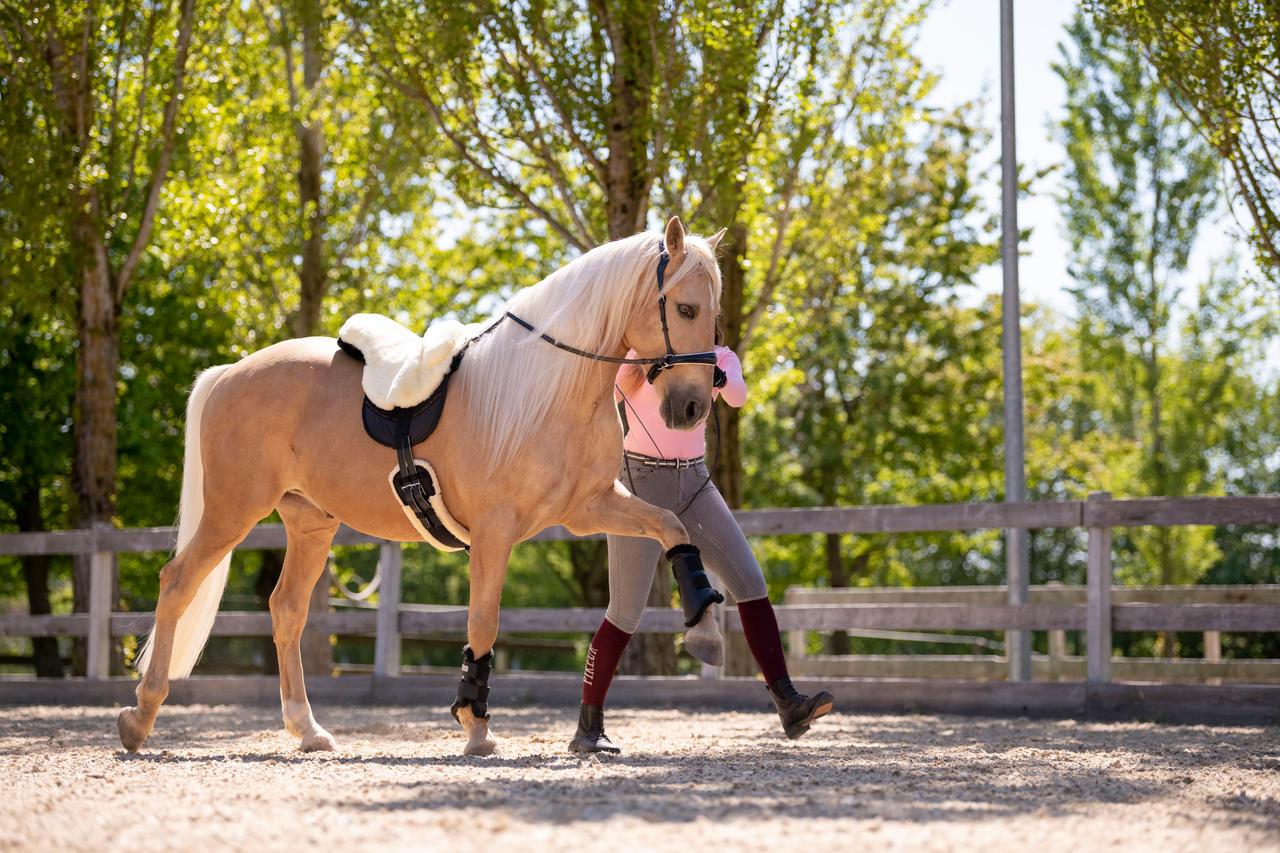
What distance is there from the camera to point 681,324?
14.6 feet

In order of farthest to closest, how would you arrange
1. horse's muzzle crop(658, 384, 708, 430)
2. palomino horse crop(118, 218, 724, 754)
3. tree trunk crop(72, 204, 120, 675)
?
tree trunk crop(72, 204, 120, 675) < palomino horse crop(118, 218, 724, 754) < horse's muzzle crop(658, 384, 708, 430)

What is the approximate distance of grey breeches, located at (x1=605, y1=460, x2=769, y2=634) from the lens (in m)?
4.90

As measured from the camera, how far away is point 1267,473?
1177 inches

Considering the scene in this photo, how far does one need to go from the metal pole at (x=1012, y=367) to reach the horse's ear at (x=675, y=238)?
14.7 ft

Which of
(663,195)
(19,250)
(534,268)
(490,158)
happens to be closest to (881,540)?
(534,268)

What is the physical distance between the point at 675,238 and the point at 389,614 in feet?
16.6

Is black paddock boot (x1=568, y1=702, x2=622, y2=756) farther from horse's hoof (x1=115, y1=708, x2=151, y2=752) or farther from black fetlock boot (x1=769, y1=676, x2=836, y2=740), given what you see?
horse's hoof (x1=115, y1=708, x2=151, y2=752)

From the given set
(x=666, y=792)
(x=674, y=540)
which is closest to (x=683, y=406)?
(x=674, y=540)

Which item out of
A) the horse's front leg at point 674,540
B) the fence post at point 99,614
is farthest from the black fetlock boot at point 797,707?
the fence post at point 99,614

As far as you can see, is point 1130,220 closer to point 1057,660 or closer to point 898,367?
point 898,367

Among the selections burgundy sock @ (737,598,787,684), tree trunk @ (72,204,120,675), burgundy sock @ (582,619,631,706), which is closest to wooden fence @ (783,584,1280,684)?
burgundy sock @ (737,598,787,684)

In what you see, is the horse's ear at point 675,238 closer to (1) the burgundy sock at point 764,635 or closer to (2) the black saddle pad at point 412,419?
(2) the black saddle pad at point 412,419

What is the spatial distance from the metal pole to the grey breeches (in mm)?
3687

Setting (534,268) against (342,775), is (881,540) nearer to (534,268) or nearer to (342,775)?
(534,268)
